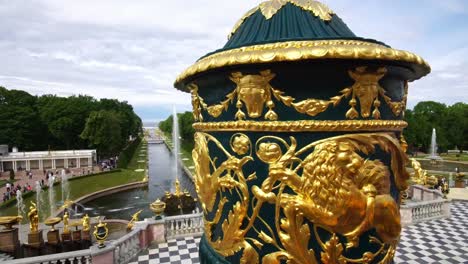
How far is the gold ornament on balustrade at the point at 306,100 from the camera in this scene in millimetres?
1773

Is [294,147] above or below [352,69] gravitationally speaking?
below

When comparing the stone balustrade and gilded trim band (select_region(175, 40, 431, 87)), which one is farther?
the stone balustrade

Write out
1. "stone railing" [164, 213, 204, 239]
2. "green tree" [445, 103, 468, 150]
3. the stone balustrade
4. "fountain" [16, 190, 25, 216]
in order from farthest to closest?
"green tree" [445, 103, 468, 150] → "fountain" [16, 190, 25, 216] → "stone railing" [164, 213, 204, 239] → the stone balustrade

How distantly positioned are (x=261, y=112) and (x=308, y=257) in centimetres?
102

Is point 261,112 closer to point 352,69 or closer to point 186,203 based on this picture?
point 352,69

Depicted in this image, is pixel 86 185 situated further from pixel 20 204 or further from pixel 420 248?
pixel 420 248

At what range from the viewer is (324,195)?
Answer: 1811 millimetres

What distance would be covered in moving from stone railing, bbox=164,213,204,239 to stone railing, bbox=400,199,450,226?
848 cm

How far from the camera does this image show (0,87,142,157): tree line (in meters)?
36.7

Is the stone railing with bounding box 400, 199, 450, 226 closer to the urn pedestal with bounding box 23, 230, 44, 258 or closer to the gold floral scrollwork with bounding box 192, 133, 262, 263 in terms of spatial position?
the gold floral scrollwork with bounding box 192, 133, 262, 263

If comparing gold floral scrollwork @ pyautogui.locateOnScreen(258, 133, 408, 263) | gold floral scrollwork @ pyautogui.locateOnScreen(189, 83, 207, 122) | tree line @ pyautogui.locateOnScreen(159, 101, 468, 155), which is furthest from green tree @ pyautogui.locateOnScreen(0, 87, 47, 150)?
tree line @ pyautogui.locateOnScreen(159, 101, 468, 155)

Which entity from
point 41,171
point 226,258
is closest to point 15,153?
point 41,171

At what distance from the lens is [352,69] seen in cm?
174

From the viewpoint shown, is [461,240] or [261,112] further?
[461,240]
